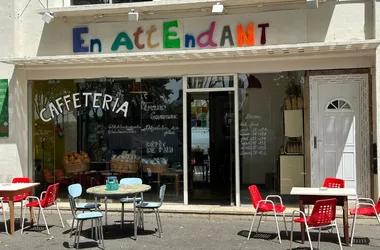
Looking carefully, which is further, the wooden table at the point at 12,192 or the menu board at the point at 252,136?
the menu board at the point at 252,136

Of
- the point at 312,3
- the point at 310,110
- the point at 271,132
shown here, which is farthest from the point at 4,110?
the point at 312,3

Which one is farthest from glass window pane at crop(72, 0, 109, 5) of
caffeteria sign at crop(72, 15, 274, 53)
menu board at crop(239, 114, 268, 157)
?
menu board at crop(239, 114, 268, 157)

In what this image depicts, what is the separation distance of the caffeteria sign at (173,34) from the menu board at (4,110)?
6.11ft

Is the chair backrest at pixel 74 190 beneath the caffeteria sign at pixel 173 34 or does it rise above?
beneath

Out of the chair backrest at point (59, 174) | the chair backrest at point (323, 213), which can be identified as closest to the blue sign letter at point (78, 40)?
the chair backrest at point (59, 174)

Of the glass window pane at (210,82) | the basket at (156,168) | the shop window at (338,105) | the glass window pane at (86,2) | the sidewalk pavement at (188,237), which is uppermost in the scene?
the glass window pane at (86,2)

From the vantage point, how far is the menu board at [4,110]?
10.9 metres

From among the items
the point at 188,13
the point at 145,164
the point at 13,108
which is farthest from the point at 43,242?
the point at 188,13

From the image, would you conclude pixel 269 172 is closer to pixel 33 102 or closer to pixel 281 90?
pixel 281 90

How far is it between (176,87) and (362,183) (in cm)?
443

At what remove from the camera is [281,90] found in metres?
10.1

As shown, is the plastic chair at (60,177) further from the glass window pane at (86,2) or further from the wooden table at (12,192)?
the glass window pane at (86,2)

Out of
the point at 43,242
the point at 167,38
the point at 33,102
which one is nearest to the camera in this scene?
the point at 43,242

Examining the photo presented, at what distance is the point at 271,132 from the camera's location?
33.5 feet
